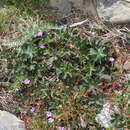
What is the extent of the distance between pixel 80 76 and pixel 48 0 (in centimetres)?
131

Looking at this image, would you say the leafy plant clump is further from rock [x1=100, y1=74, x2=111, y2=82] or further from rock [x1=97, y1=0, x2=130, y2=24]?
rock [x1=97, y1=0, x2=130, y2=24]

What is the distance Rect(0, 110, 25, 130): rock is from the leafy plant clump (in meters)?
0.12

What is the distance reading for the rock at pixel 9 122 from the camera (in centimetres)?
409

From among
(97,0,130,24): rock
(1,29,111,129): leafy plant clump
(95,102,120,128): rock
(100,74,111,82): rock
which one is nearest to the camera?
(95,102,120,128): rock

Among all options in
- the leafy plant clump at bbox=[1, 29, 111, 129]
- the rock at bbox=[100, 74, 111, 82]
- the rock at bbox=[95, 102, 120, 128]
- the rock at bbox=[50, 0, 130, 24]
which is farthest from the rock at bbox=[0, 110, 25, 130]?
the rock at bbox=[50, 0, 130, 24]

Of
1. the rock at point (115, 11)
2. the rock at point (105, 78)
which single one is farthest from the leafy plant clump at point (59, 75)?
the rock at point (115, 11)

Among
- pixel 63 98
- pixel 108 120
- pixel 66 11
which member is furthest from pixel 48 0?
pixel 108 120

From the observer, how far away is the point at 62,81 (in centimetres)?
436

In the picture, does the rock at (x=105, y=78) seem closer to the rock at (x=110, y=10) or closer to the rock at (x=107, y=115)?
the rock at (x=107, y=115)

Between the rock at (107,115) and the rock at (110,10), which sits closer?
the rock at (107,115)

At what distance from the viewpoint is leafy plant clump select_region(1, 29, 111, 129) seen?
13.7ft

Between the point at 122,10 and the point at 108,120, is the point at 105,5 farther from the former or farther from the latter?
the point at 108,120

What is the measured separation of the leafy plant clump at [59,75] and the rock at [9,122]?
0.12 meters

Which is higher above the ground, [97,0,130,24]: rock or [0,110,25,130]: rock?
[97,0,130,24]: rock
